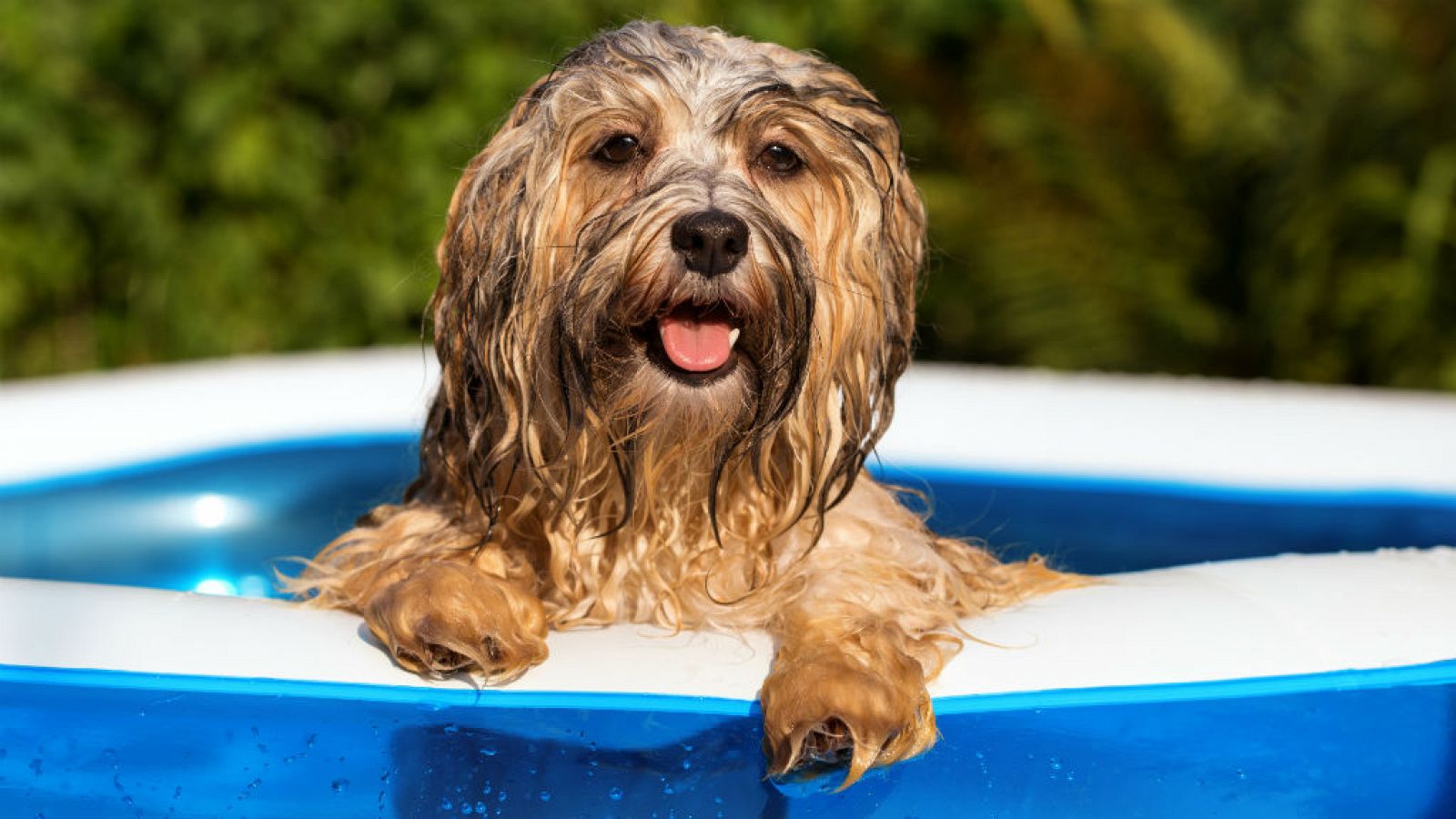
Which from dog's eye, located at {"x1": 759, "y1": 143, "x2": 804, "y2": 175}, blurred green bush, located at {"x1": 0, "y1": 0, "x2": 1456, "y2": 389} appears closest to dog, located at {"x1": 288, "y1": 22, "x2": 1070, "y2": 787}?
dog's eye, located at {"x1": 759, "y1": 143, "x2": 804, "y2": 175}

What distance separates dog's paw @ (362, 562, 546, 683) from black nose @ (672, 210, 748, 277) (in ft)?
2.20

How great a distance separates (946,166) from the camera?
8.12 metres

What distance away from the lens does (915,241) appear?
338cm

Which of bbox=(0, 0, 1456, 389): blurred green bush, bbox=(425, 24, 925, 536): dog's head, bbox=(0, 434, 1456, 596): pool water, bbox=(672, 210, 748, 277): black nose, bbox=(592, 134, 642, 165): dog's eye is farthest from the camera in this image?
bbox=(0, 0, 1456, 389): blurred green bush

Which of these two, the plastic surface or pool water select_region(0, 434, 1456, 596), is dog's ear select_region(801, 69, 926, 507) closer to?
the plastic surface

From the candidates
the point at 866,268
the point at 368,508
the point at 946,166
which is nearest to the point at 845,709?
the point at 866,268

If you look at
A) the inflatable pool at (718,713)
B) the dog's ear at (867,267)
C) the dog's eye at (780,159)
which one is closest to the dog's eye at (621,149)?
the dog's eye at (780,159)

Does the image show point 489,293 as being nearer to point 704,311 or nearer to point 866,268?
point 704,311

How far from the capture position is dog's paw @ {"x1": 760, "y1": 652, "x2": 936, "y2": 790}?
8.61ft

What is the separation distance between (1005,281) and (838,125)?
466 centimetres

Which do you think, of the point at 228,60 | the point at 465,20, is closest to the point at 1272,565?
the point at 465,20

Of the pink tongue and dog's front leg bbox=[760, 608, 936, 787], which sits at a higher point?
the pink tongue

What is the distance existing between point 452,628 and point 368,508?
246 centimetres

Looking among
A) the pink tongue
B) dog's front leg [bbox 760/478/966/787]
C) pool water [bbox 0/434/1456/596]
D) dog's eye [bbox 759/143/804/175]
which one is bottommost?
pool water [bbox 0/434/1456/596]
